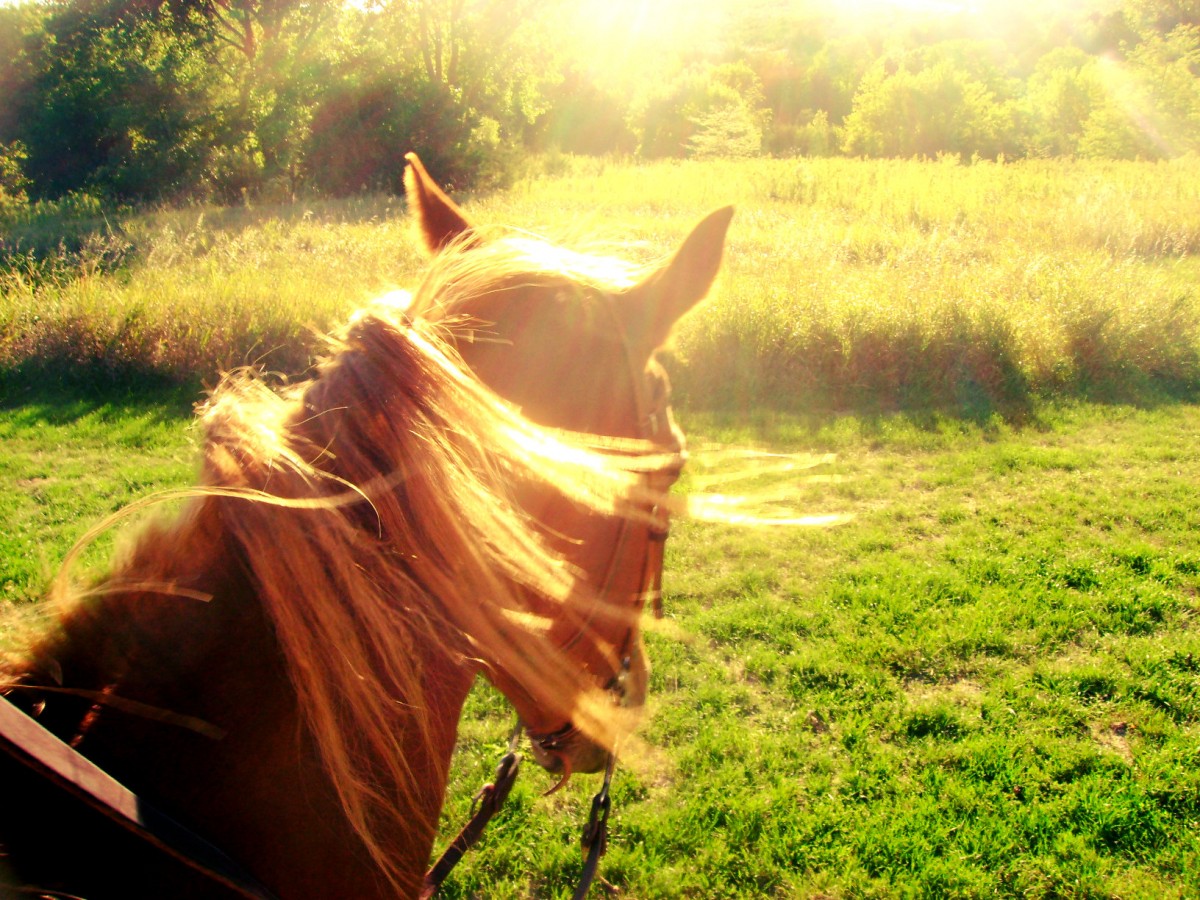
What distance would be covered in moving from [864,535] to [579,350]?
173 inches

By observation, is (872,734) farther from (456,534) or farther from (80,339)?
(80,339)

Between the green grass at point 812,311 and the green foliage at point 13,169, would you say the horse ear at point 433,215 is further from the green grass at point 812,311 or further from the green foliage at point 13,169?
the green foliage at point 13,169

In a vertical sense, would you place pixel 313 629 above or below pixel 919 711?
above

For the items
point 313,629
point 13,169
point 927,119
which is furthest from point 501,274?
point 13,169

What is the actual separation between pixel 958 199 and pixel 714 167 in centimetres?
794

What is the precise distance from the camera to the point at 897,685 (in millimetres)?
3561

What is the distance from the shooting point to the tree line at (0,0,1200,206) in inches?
856

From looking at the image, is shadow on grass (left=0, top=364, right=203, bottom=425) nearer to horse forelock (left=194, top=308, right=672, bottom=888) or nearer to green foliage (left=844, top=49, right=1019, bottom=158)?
horse forelock (left=194, top=308, right=672, bottom=888)

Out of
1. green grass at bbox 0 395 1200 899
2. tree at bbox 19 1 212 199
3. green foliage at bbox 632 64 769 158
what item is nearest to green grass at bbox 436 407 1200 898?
green grass at bbox 0 395 1200 899


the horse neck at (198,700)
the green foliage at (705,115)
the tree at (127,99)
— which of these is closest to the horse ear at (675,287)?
the horse neck at (198,700)

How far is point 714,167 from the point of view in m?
19.7

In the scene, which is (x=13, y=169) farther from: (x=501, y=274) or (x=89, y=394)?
(x=501, y=274)

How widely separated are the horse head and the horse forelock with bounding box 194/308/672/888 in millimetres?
116

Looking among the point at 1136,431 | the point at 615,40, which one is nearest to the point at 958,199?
the point at 1136,431
